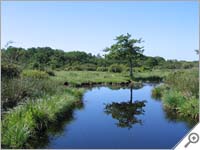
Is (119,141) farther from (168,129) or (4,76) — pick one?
(4,76)

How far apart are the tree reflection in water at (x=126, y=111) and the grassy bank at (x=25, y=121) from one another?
187 centimetres

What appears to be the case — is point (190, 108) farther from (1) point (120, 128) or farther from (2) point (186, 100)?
(1) point (120, 128)

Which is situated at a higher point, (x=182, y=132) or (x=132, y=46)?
(x=132, y=46)

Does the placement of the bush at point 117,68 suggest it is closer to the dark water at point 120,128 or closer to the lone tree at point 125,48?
the lone tree at point 125,48

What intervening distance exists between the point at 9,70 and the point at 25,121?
3697 millimetres

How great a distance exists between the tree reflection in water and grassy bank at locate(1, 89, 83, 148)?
1872 millimetres

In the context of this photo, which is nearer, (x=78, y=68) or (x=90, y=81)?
(x=90, y=81)

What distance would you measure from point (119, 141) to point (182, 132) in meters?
1.90

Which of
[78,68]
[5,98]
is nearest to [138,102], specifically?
[5,98]

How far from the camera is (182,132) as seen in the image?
8438 millimetres

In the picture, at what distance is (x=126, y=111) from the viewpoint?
12.0 m

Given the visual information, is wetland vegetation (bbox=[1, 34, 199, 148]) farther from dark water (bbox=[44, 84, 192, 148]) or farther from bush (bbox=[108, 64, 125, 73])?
bush (bbox=[108, 64, 125, 73])

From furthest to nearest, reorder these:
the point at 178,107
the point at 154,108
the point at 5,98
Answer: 1. the point at 154,108
2. the point at 178,107
3. the point at 5,98

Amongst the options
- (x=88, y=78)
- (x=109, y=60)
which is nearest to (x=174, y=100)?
(x=88, y=78)
